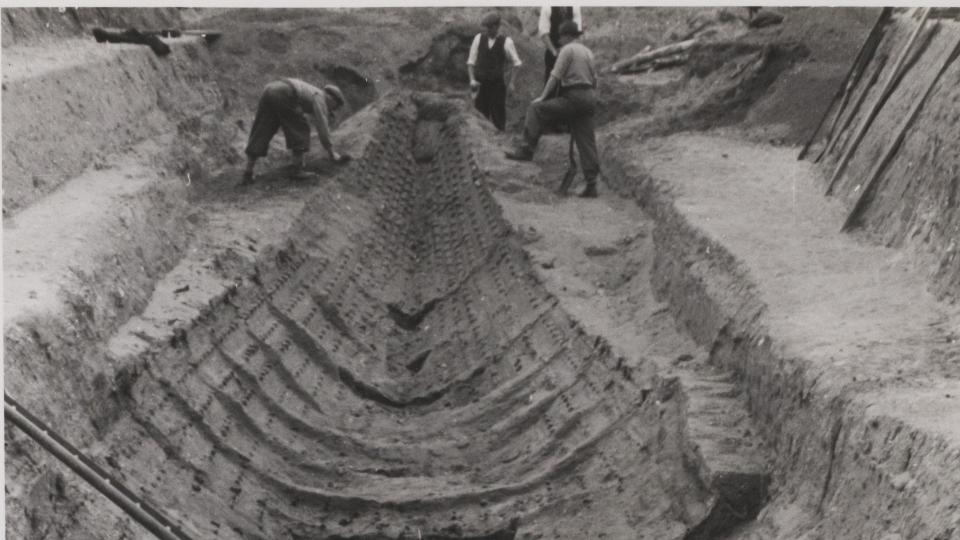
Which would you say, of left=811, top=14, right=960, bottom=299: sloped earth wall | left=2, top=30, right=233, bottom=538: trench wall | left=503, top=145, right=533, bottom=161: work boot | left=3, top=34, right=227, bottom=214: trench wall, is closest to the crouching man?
left=503, top=145, right=533, bottom=161: work boot

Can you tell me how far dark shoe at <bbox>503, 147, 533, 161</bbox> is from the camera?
15735 mm

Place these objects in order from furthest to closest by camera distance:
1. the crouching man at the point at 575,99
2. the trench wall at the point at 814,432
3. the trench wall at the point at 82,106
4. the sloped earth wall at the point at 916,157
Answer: the crouching man at the point at 575,99 → the trench wall at the point at 82,106 → the sloped earth wall at the point at 916,157 → the trench wall at the point at 814,432

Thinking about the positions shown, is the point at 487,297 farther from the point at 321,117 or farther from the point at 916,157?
the point at 916,157

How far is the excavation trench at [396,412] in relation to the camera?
8.77 m

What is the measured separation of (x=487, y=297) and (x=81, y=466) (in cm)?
667

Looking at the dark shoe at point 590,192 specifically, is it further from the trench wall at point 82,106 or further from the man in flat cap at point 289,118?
the trench wall at point 82,106

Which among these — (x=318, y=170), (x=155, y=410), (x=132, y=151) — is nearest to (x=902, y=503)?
(x=155, y=410)

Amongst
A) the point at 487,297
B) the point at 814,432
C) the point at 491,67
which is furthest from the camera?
the point at 491,67

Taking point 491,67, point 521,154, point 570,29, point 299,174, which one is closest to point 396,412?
point 299,174

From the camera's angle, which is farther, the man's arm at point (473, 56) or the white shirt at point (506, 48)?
the man's arm at point (473, 56)

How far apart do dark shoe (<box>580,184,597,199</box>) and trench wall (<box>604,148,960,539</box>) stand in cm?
372

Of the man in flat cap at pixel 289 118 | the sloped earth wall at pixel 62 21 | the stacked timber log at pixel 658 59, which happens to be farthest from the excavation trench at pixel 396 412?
the stacked timber log at pixel 658 59

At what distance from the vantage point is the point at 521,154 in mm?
15844

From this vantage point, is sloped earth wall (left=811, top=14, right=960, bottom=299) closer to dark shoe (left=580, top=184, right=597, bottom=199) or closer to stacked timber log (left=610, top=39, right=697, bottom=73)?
dark shoe (left=580, top=184, right=597, bottom=199)
